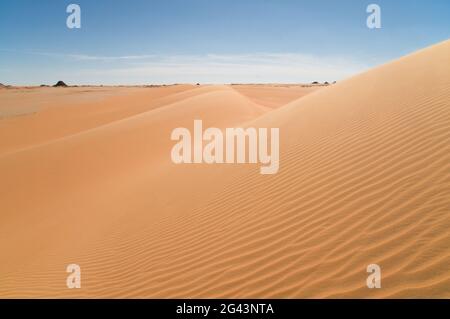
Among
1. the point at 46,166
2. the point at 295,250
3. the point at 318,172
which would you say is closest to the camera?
the point at 295,250

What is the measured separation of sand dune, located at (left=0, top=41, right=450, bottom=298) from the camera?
3.54 metres

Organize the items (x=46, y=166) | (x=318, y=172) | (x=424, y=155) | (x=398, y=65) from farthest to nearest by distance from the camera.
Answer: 1. (x=46, y=166)
2. (x=398, y=65)
3. (x=318, y=172)
4. (x=424, y=155)

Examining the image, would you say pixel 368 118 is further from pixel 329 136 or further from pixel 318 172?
pixel 318 172

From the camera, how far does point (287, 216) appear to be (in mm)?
4691

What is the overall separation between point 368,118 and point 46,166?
1078 cm

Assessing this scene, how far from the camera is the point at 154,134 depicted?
16016 millimetres

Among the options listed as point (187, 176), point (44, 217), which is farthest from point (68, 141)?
point (187, 176)

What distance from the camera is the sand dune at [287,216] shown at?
3539 mm

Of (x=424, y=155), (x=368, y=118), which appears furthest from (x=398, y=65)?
(x=424, y=155)

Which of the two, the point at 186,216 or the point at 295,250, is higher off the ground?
the point at 186,216
